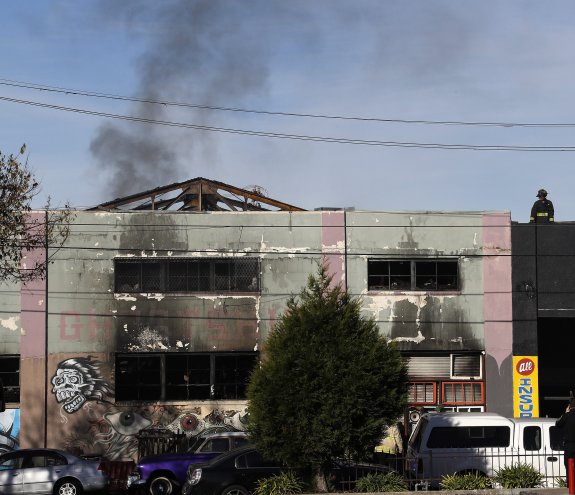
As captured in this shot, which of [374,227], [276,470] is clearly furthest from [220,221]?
[276,470]

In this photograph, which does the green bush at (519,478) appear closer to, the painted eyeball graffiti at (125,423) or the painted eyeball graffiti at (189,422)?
the painted eyeball graffiti at (189,422)

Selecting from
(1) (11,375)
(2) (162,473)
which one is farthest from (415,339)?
(1) (11,375)

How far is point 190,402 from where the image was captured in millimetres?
31094

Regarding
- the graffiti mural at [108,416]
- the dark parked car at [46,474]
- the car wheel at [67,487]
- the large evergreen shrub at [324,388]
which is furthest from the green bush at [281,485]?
the graffiti mural at [108,416]

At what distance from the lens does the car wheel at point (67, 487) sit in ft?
76.4

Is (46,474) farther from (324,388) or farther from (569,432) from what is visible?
(569,432)

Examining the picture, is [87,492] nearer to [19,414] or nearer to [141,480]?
[141,480]

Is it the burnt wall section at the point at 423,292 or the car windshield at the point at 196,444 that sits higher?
the burnt wall section at the point at 423,292

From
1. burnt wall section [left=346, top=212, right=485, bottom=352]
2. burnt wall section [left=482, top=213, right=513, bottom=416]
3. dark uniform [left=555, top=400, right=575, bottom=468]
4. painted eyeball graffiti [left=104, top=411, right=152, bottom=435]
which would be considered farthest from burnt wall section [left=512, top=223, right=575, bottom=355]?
dark uniform [left=555, top=400, right=575, bottom=468]

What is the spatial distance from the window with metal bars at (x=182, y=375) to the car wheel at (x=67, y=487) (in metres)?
7.58

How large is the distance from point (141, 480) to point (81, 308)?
9445 mm

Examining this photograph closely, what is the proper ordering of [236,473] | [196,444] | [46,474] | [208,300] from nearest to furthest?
[236,473], [46,474], [196,444], [208,300]

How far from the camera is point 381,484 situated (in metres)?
18.2

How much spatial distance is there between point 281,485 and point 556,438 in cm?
619
